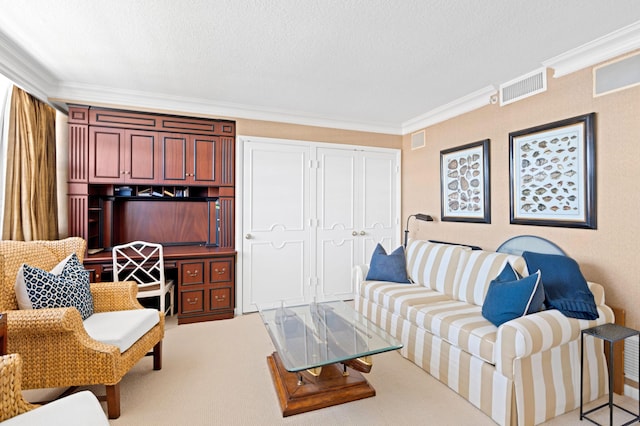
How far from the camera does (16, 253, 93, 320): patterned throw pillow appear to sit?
1.94 meters

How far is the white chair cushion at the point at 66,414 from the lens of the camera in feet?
3.59

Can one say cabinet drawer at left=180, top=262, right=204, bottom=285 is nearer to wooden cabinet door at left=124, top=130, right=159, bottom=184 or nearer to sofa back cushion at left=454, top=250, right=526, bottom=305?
wooden cabinet door at left=124, top=130, right=159, bottom=184

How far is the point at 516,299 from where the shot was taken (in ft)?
6.66

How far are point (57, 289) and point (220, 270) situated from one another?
5.47 ft

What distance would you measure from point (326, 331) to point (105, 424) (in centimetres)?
140

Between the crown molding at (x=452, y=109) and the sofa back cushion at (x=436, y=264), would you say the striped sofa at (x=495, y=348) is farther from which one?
the crown molding at (x=452, y=109)

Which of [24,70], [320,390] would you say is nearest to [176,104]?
[24,70]

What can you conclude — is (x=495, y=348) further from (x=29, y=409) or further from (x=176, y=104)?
(x=176, y=104)

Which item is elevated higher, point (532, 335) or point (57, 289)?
point (57, 289)

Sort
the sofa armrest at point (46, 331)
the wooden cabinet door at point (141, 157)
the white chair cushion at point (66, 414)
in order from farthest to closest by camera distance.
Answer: the wooden cabinet door at point (141, 157), the sofa armrest at point (46, 331), the white chair cushion at point (66, 414)

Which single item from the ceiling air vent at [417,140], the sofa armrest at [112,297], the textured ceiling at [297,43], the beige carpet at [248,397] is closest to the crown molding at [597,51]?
the textured ceiling at [297,43]

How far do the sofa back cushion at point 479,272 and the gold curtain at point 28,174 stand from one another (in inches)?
159

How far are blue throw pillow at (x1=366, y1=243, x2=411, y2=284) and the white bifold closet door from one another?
92 cm

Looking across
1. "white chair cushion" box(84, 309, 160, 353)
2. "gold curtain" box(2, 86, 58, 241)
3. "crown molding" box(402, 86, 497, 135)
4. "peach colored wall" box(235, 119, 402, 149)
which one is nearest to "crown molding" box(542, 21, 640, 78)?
"crown molding" box(402, 86, 497, 135)
